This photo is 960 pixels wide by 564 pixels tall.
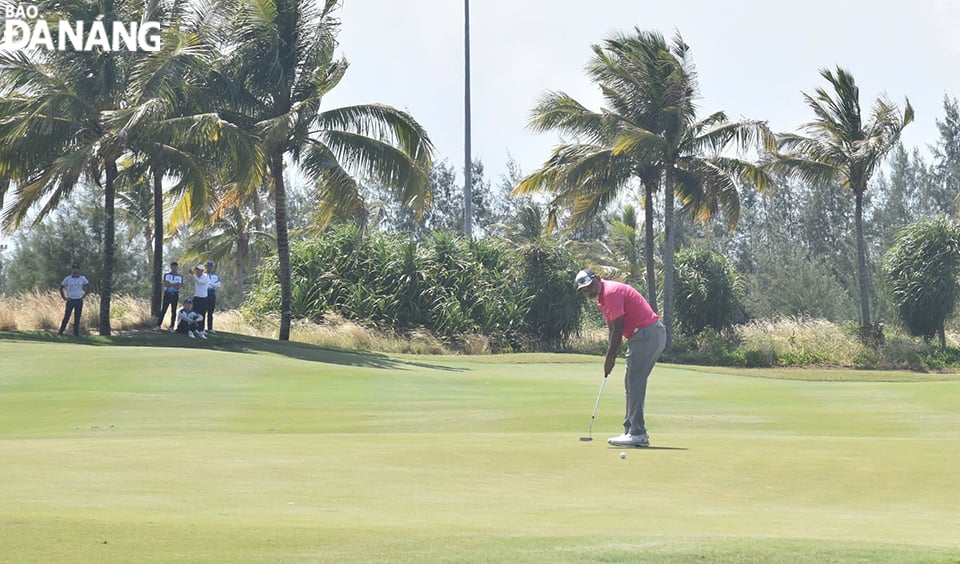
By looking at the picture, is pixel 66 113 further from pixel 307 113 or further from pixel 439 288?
pixel 439 288

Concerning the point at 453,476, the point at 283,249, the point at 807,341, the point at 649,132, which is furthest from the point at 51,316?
the point at 453,476

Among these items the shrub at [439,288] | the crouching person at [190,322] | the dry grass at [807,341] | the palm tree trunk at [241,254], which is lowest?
the crouching person at [190,322]

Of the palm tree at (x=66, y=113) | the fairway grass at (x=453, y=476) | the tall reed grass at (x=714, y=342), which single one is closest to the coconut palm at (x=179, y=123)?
Result: the palm tree at (x=66, y=113)

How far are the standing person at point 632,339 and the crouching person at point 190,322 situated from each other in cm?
1955

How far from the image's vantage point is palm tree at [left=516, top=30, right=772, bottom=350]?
1567 inches

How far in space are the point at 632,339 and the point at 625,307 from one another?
0.31 meters

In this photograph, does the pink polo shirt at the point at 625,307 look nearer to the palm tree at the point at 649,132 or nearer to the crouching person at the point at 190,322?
the crouching person at the point at 190,322

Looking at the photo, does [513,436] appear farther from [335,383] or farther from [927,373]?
[927,373]

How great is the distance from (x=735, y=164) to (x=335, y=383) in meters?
21.5

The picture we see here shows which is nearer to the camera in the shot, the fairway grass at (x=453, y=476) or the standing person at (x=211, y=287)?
the fairway grass at (x=453, y=476)

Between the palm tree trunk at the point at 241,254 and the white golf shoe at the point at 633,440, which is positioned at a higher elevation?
the palm tree trunk at the point at 241,254

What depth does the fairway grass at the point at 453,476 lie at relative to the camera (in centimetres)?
654

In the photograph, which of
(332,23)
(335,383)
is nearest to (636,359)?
(335,383)

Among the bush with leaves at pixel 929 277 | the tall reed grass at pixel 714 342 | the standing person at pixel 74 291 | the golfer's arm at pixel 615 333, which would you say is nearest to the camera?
the golfer's arm at pixel 615 333
